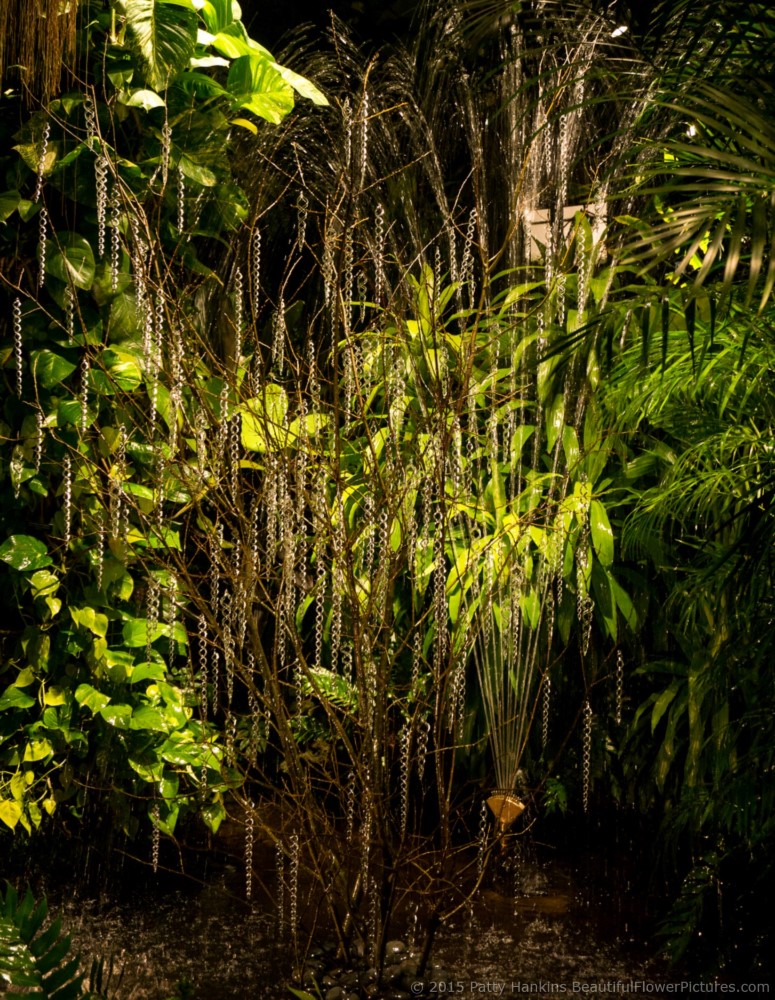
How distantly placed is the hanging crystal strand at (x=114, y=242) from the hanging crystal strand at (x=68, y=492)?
0.46 meters

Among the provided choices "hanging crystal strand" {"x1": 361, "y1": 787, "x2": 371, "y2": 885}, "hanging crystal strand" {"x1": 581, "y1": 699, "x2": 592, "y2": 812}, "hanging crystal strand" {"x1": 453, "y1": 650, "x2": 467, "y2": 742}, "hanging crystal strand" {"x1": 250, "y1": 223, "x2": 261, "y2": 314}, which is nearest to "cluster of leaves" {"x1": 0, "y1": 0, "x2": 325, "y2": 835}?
"hanging crystal strand" {"x1": 250, "y1": 223, "x2": 261, "y2": 314}

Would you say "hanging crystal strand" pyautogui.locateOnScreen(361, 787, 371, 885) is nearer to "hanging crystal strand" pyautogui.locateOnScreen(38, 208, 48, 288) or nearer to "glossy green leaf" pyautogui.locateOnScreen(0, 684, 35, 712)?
"glossy green leaf" pyautogui.locateOnScreen(0, 684, 35, 712)

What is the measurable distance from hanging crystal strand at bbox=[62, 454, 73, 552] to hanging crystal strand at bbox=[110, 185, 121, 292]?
0.46m

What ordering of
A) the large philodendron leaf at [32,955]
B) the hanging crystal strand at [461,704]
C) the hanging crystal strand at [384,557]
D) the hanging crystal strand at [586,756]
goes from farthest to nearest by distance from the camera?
the hanging crystal strand at [586,756] → the hanging crystal strand at [461,704] → the hanging crystal strand at [384,557] → the large philodendron leaf at [32,955]

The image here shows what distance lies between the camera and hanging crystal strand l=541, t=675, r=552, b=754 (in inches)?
127

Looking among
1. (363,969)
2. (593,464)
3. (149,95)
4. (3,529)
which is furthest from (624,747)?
(149,95)

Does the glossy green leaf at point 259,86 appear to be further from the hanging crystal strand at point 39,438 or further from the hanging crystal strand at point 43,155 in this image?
the hanging crystal strand at point 39,438

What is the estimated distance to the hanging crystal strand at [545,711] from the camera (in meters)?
3.24

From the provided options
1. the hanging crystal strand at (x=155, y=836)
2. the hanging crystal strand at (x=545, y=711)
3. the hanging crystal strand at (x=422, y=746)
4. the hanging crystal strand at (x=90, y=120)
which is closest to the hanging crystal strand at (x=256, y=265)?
the hanging crystal strand at (x=90, y=120)

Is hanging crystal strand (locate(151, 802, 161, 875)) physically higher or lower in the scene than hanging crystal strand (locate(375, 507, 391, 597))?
lower

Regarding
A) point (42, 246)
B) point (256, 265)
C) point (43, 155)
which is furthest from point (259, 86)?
point (42, 246)

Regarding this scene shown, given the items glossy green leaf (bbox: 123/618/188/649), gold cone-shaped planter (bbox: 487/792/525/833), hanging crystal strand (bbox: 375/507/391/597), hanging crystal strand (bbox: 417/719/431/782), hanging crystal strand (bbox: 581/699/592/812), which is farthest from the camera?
hanging crystal strand (bbox: 581/699/592/812)

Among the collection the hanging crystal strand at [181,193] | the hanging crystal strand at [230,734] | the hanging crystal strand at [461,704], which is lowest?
the hanging crystal strand at [461,704]

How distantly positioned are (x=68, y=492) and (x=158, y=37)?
1111mm
